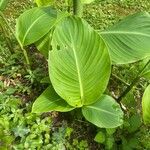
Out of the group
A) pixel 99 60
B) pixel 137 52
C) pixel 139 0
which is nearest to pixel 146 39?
pixel 137 52

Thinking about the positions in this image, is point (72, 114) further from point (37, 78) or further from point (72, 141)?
point (37, 78)

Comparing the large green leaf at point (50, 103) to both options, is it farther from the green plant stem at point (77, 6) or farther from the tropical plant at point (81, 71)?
the green plant stem at point (77, 6)

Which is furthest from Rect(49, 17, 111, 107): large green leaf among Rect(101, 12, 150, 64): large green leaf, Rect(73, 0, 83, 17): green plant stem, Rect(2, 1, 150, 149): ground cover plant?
Rect(73, 0, 83, 17): green plant stem

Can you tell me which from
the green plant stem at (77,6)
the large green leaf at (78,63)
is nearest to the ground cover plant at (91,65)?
the large green leaf at (78,63)

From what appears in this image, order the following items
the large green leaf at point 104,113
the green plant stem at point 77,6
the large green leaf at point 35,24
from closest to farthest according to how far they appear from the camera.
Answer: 1. the large green leaf at point 104,113
2. the large green leaf at point 35,24
3. the green plant stem at point 77,6

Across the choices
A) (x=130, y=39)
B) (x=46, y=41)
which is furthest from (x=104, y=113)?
(x=46, y=41)

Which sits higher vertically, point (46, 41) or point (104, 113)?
point (46, 41)

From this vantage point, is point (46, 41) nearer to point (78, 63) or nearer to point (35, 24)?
point (35, 24)
